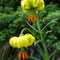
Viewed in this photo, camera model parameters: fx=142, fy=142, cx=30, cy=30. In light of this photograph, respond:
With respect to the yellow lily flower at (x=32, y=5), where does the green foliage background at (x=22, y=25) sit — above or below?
below

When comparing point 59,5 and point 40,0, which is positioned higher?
point 40,0

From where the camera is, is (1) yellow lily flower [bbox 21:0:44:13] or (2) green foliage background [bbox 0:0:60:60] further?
(2) green foliage background [bbox 0:0:60:60]

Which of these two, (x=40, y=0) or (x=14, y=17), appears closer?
(x=40, y=0)

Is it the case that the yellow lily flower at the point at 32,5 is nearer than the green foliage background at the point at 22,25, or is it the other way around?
the yellow lily flower at the point at 32,5

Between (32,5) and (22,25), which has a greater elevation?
(32,5)

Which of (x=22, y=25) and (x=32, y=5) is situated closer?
(x=32, y=5)

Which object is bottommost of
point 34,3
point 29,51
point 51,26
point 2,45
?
point 29,51

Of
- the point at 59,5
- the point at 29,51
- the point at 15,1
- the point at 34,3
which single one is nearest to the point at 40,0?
the point at 34,3

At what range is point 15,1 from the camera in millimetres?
2502

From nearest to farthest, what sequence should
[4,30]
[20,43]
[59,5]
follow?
[20,43] → [4,30] → [59,5]

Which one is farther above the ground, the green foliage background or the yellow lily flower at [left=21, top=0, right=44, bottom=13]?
the yellow lily flower at [left=21, top=0, right=44, bottom=13]

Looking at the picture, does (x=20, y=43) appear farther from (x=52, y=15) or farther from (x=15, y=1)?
(x=15, y=1)

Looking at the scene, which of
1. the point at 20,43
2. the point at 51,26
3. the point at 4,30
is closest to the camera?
the point at 20,43

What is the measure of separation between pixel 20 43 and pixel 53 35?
73 cm
